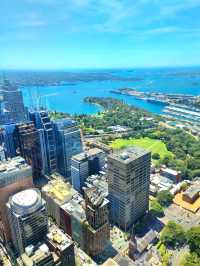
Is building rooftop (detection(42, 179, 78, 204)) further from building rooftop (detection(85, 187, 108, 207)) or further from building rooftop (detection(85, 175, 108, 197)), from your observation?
building rooftop (detection(85, 187, 108, 207))

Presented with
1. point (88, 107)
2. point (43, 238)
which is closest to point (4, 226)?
point (43, 238)

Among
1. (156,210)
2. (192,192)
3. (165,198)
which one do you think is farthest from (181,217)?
(192,192)

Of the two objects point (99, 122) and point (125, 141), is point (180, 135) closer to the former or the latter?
point (125, 141)

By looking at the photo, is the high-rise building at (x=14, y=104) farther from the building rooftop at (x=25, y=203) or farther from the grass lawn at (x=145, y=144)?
the building rooftop at (x=25, y=203)

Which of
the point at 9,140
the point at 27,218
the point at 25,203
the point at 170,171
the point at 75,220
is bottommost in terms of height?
the point at 170,171

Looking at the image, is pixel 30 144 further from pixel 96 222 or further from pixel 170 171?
pixel 170 171
